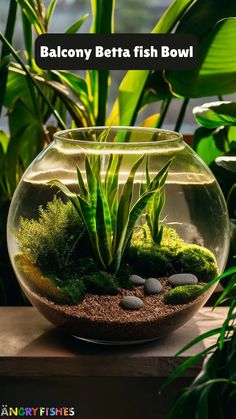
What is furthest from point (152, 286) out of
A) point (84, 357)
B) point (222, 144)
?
point (222, 144)

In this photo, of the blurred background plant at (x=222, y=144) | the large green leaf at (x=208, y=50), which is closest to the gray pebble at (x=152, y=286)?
the blurred background plant at (x=222, y=144)

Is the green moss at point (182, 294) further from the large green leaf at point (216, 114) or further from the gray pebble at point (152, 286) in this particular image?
the large green leaf at point (216, 114)

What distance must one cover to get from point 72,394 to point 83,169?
30cm

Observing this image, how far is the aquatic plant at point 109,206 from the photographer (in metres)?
0.92

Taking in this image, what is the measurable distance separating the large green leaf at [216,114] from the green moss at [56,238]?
13.4 inches

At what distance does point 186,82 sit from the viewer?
121 centimetres

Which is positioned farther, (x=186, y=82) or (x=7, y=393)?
(x=186, y=82)

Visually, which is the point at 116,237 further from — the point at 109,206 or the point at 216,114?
the point at 216,114

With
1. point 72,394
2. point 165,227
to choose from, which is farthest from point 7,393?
point 165,227

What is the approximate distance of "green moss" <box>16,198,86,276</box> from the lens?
919 millimetres

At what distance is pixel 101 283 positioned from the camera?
920 mm

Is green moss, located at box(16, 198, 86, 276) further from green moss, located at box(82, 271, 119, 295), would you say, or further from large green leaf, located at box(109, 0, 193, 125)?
large green leaf, located at box(109, 0, 193, 125)

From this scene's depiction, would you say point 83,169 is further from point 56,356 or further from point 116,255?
point 56,356

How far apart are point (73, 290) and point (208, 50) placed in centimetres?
48
